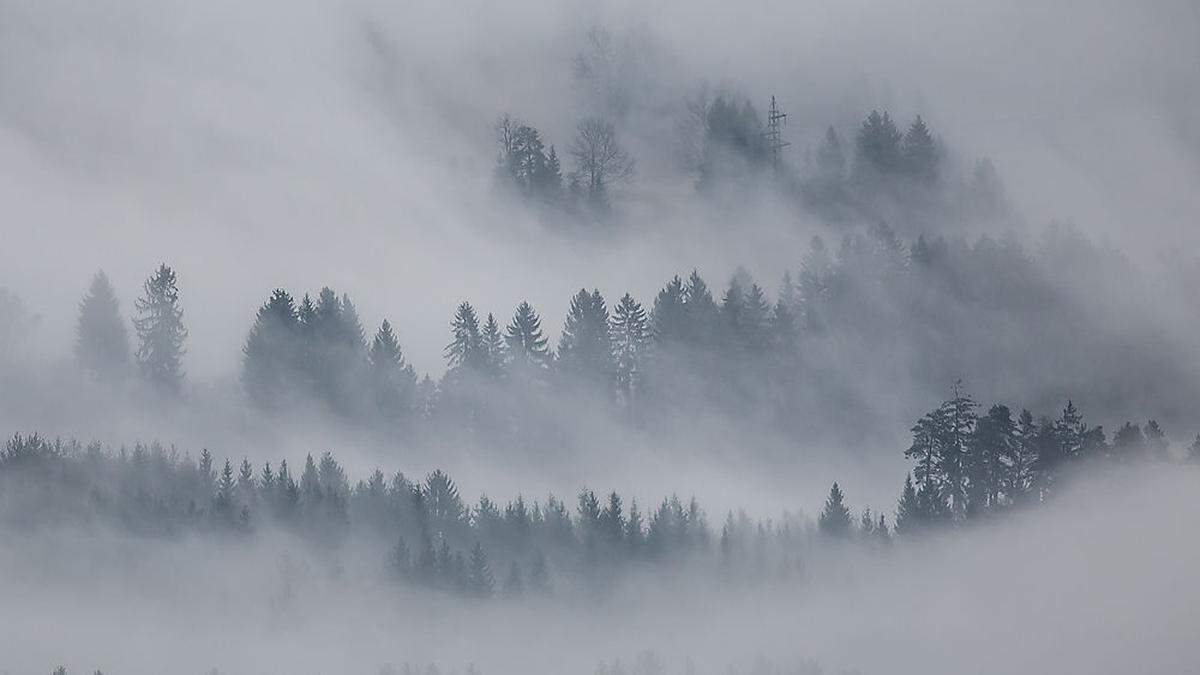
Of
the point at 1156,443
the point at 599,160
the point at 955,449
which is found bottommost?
the point at 1156,443

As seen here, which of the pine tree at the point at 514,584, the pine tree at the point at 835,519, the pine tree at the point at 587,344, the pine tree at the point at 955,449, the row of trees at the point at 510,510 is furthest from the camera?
the pine tree at the point at 587,344

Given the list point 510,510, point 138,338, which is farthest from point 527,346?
point 138,338

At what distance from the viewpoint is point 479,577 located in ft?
385

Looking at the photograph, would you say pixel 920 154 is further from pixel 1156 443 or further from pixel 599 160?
pixel 1156 443

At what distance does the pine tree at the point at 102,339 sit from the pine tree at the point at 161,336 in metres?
1.11

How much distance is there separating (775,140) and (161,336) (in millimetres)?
62004

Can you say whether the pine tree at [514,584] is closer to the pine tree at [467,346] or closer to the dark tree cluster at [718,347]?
the dark tree cluster at [718,347]

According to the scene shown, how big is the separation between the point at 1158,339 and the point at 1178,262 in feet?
57.6

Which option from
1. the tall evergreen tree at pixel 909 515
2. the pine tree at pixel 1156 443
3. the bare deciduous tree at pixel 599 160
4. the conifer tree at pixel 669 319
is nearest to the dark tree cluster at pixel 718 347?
the conifer tree at pixel 669 319

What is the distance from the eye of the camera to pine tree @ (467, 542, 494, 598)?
117000 mm

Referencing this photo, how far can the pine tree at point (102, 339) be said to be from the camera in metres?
134

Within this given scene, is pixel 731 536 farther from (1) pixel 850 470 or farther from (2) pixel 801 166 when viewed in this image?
(2) pixel 801 166

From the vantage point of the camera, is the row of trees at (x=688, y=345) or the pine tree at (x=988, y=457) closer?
the pine tree at (x=988, y=457)

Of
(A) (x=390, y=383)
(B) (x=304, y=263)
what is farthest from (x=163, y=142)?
(A) (x=390, y=383)
